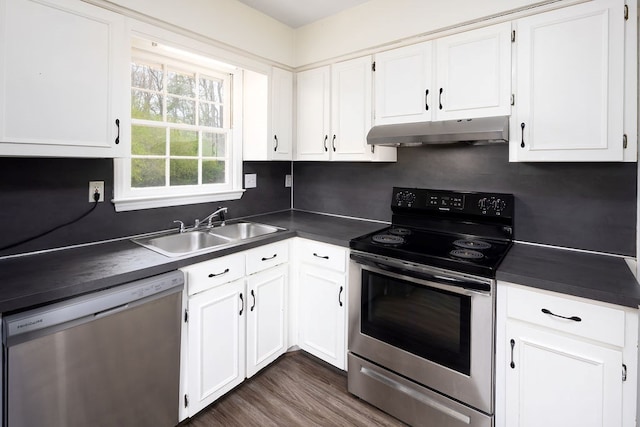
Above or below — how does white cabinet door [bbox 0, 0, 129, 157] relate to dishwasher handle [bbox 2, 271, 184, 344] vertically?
above

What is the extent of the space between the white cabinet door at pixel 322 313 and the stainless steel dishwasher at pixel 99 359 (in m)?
0.92

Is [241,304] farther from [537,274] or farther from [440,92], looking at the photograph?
[440,92]

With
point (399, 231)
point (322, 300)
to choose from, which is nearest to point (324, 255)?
point (322, 300)

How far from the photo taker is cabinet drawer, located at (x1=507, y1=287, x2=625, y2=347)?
52.6 inches

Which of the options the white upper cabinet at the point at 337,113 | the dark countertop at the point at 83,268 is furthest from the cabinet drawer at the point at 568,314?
the white upper cabinet at the point at 337,113

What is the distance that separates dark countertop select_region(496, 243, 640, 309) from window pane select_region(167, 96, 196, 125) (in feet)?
7.29

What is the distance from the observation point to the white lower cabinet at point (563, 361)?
1330mm

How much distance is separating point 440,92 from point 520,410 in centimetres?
172

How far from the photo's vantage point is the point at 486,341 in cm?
158

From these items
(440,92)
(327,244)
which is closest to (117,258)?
(327,244)

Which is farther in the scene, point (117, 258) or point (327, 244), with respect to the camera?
point (327, 244)

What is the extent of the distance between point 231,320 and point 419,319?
41.8 inches

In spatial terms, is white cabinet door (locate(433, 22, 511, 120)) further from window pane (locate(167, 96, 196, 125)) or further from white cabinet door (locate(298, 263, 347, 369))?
window pane (locate(167, 96, 196, 125))

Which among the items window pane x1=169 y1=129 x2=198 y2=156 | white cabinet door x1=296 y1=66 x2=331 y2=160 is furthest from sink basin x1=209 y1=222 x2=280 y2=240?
white cabinet door x1=296 y1=66 x2=331 y2=160
